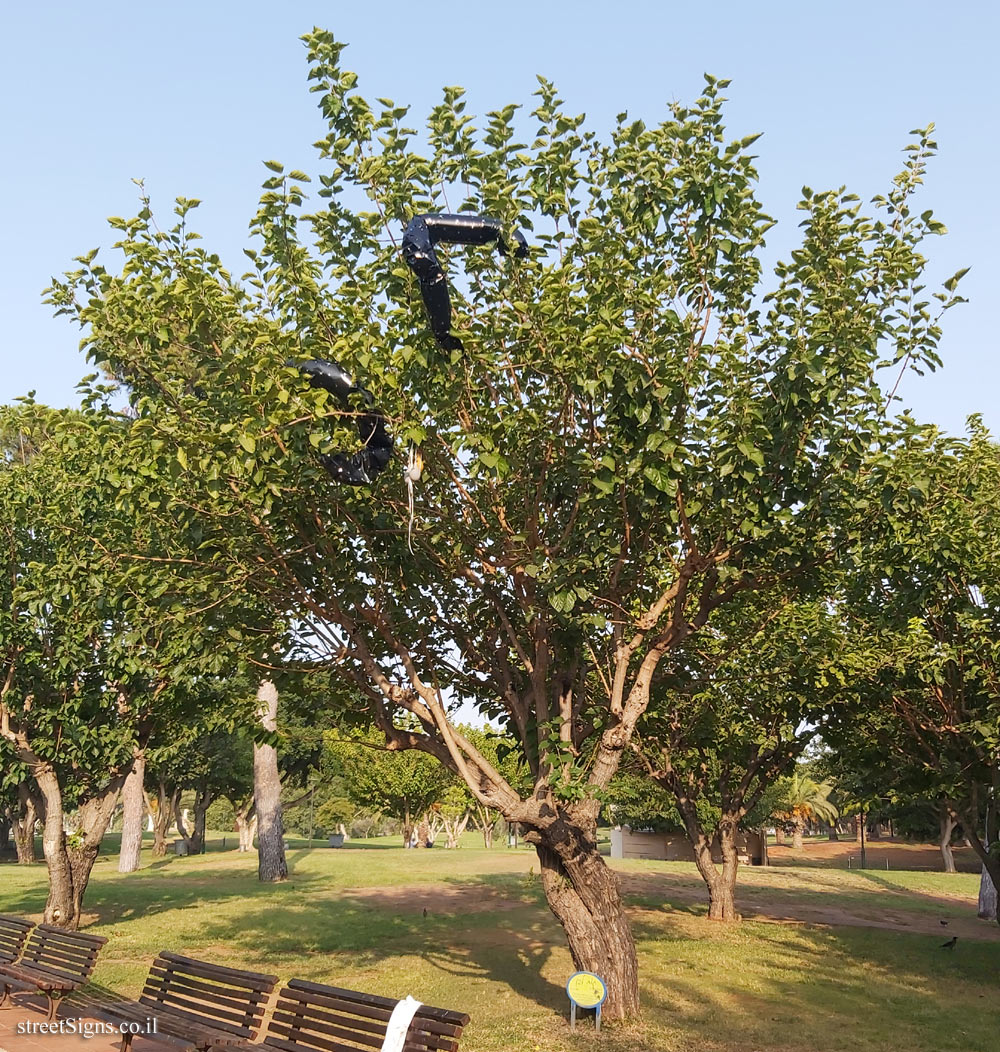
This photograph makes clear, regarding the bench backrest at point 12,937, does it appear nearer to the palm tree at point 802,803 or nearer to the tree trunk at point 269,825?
the tree trunk at point 269,825

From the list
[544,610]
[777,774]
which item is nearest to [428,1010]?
[544,610]

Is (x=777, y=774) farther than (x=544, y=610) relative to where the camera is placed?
Yes

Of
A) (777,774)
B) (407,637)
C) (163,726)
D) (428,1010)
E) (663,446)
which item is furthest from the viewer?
(777,774)

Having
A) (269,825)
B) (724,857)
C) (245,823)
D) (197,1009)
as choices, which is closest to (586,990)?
(197,1009)

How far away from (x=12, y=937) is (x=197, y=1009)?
375 cm

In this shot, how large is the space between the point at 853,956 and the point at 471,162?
Result: 15064 millimetres

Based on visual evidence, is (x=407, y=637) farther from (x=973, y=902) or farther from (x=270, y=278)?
(x=973, y=902)

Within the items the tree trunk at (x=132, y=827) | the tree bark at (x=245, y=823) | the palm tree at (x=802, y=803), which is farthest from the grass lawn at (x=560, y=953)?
the palm tree at (x=802, y=803)

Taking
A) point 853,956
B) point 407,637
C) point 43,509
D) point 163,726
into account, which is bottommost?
point 853,956

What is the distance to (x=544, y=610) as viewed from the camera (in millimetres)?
10672

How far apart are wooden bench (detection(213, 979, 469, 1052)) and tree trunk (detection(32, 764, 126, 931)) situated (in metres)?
10.6

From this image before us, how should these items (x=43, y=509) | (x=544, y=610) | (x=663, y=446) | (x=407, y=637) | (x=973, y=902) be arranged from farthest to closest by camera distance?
(x=973, y=902)
(x=43, y=509)
(x=407, y=637)
(x=544, y=610)
(x=663, y=446)

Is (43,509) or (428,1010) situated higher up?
(43,509)

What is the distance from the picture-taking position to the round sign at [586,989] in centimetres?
968
